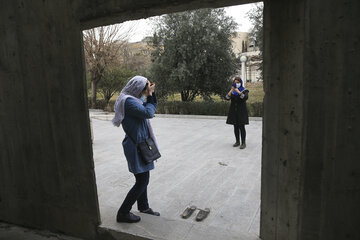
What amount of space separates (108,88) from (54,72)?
63.2 ft

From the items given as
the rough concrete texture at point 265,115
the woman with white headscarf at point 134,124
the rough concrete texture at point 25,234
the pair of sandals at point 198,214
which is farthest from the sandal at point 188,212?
the rough concrete texture at point 25,234

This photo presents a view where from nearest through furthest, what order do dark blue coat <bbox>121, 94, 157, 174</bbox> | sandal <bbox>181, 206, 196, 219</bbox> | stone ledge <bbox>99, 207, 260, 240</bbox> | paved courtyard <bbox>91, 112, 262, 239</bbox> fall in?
stone ledge <bbox>99, 207, 260, 240</bbox> < dark blue coat <bbox>121, 94, 157, 174</bbox> < paved courtyard <bbox>91, 112, 262, 239</bbox> < sandal <bbox>181, 206, 196, 219</bbox>

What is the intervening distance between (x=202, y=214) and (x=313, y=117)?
210 centimetres

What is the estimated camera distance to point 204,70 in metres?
14.5

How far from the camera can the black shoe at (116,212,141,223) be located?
9.36ft

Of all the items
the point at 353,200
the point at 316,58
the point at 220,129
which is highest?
the point at 316,58

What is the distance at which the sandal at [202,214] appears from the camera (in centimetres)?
327

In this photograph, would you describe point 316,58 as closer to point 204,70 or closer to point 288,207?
point 288,207

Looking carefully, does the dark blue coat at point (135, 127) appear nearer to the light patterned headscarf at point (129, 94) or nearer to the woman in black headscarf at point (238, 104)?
the light patterned headscarf at point (129, 94)

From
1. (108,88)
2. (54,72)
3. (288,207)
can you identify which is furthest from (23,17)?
(108,88)

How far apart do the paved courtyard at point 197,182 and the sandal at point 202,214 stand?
0.18ft

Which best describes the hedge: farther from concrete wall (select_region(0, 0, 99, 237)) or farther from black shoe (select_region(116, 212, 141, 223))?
concrete wall (select_region(0, 0, 99, 237))

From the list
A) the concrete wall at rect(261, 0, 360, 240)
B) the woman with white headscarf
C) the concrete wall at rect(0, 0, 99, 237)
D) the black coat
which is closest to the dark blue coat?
the woman with white headscarf

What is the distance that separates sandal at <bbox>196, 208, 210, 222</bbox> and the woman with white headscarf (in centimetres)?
81
